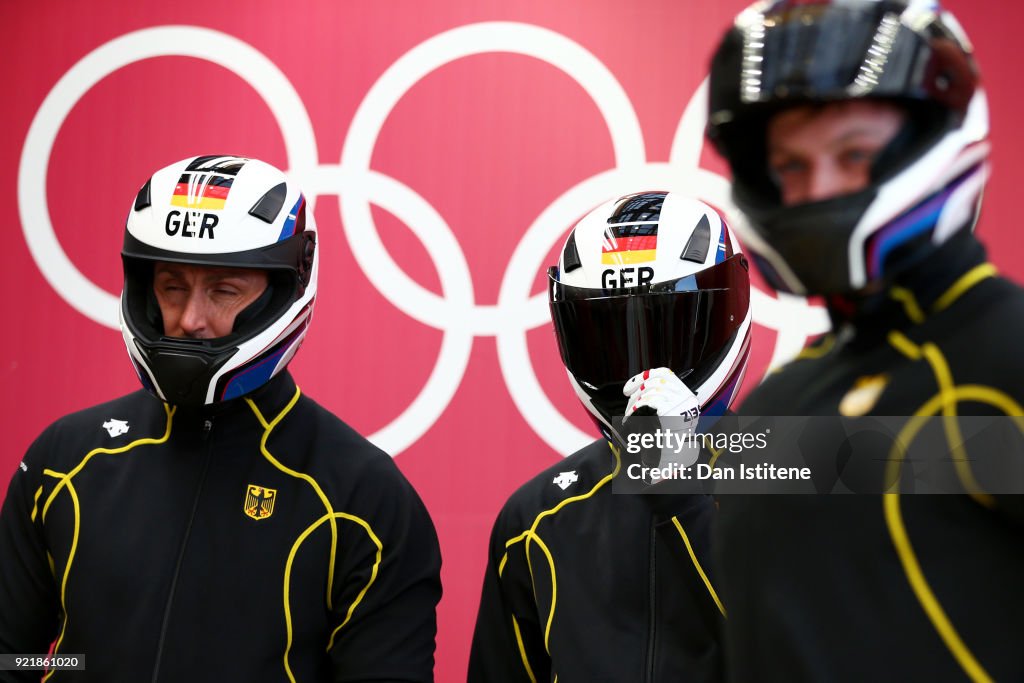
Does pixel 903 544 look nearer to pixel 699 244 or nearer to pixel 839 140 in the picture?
pixel 839 140

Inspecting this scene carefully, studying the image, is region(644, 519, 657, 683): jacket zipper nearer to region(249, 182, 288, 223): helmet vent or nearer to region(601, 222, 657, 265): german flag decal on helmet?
region(601, 222, 657, 265): german flag decal on helmet

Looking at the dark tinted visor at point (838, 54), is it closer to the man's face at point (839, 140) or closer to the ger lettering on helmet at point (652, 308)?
the man's face at point (839, 140)

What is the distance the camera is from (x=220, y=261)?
5.60 ft

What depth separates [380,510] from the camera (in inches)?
66.6

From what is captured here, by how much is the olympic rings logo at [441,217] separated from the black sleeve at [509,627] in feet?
3.34

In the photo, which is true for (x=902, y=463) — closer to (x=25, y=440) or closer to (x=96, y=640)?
(x=96, y=640)

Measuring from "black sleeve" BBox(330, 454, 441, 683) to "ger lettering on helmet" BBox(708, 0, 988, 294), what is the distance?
966mm

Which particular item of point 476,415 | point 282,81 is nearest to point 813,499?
point 476,415

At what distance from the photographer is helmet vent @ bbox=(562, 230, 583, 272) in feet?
5.35

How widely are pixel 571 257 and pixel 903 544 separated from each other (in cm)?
93

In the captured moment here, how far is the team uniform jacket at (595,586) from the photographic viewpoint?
4.76 feet

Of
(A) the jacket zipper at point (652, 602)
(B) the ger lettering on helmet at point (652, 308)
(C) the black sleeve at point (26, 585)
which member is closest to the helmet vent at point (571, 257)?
(B) the ger lettering on helmet at point (652, 308)

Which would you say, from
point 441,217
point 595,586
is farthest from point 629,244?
point 441,217

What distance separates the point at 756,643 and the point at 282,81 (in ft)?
7.64
